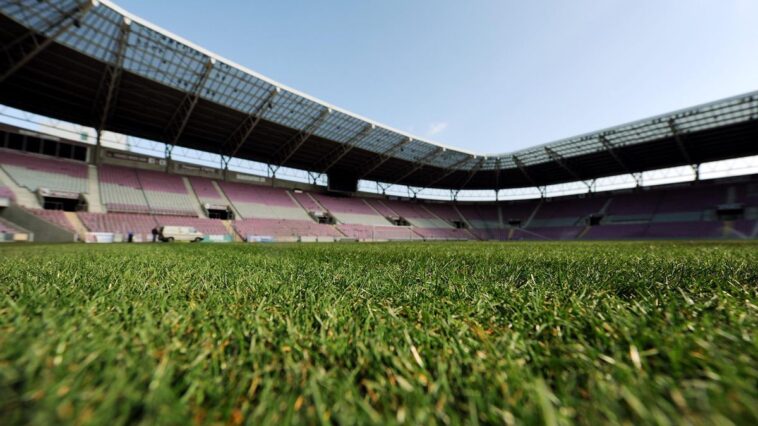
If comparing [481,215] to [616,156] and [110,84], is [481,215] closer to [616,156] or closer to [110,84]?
[616,156]

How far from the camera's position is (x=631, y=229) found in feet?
125

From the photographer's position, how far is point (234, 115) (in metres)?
26.4

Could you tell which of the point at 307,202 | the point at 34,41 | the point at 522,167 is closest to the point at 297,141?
the point at 307,202

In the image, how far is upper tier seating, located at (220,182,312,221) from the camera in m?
33.7

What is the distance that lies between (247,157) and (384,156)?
676 inches

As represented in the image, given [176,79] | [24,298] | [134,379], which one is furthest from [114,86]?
[134,379]

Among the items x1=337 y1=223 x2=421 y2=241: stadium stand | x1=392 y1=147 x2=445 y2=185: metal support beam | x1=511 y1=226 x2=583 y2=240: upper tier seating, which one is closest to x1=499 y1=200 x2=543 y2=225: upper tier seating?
x1=511 y1=226 x2=583 y2=240: upper tier seating

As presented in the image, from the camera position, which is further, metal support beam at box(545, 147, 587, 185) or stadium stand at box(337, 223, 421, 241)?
stadium stand at box(337, 223, 421, 241)

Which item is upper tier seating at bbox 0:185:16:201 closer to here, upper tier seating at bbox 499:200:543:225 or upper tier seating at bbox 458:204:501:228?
upper tier seating at bbox 458:204:501:228

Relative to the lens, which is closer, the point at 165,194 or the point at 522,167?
the point at 165,194

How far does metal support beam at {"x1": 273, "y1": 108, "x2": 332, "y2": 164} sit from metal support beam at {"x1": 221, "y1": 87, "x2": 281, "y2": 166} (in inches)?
173

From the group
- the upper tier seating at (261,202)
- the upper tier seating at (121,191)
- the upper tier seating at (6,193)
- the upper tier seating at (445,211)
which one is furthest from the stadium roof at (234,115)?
the upper tier seating at (445,211)

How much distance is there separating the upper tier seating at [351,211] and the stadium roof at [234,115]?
432cm

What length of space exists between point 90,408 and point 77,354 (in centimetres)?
28
